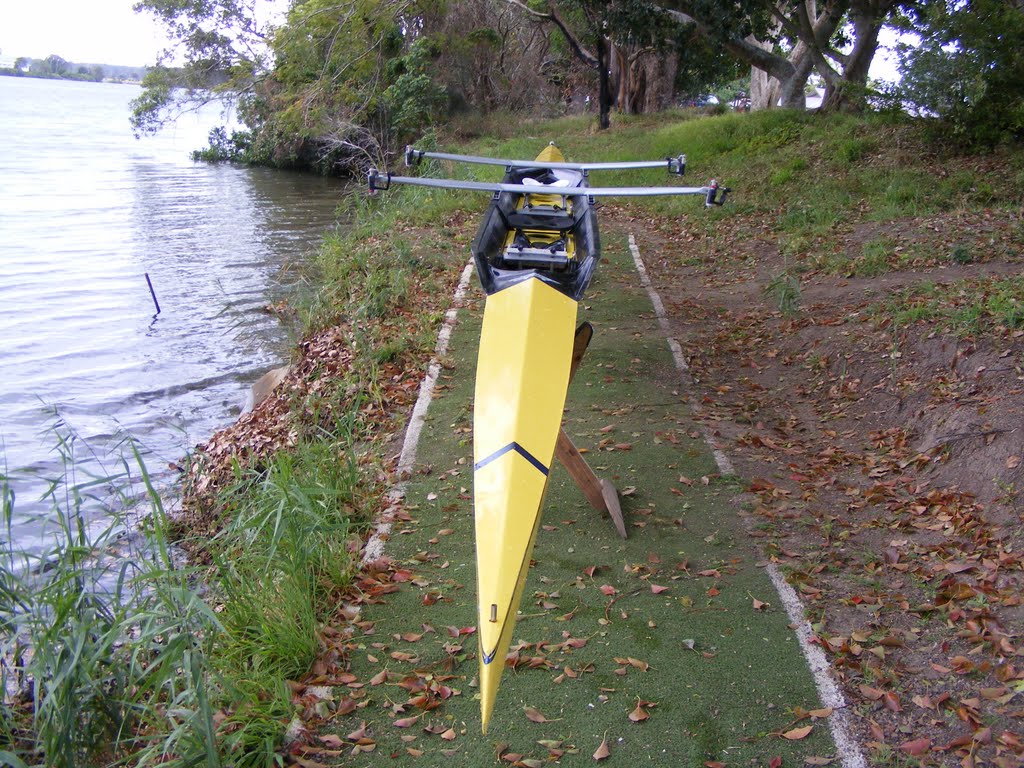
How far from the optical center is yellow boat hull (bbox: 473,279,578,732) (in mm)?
3816

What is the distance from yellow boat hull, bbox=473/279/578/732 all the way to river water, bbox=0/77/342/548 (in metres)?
2.45

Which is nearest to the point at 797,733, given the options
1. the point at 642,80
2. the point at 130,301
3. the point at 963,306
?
the point at 963,306

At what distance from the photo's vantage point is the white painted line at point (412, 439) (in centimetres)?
606

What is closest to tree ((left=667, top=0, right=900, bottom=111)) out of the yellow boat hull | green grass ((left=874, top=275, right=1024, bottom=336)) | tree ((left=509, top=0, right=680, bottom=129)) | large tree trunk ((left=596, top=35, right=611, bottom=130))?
tree ((left=509, top=0, right=680, bottom=129))

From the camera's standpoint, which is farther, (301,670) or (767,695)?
(301,670)

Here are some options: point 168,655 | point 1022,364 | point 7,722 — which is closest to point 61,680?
point 168,655

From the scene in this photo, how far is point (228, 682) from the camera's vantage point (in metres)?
4.11

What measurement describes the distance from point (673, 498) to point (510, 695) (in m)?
2.43

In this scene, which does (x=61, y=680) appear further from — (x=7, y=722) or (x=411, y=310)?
(x=411, y=310)

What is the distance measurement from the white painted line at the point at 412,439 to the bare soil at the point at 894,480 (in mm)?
2691

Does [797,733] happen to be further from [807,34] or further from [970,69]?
[807,34]

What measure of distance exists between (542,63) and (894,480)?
3122 centimetres

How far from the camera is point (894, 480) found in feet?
21.2

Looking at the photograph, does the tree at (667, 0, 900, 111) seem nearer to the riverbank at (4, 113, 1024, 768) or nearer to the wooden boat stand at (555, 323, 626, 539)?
the riverbank at (4, 113, 1024, 768)
